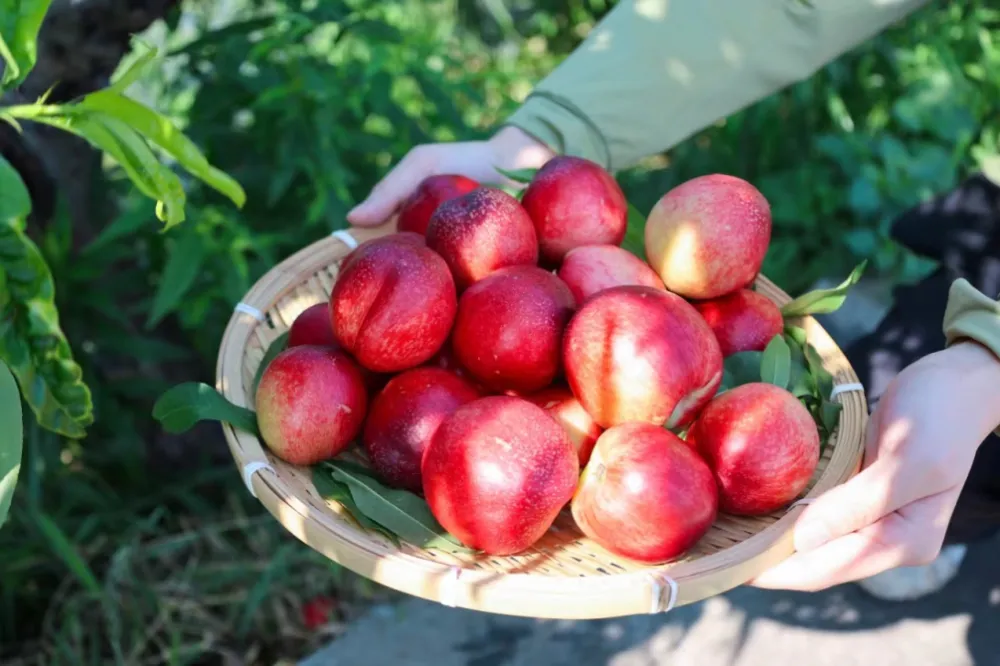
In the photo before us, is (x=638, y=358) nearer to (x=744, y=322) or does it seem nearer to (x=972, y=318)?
(x=744, y=322)

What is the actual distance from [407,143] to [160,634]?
1.27m

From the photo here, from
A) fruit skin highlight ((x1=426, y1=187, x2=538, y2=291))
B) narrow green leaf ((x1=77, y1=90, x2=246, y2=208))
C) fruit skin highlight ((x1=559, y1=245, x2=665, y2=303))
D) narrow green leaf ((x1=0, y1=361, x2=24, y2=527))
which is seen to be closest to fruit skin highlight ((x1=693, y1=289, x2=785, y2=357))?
fruit skin highlight ((x1=559, y1=245, x2=665, y2=303))

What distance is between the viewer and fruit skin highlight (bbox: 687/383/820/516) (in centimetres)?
124

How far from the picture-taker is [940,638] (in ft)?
6.97

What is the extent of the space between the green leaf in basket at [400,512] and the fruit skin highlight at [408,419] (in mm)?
40

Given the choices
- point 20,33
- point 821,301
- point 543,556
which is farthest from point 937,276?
point 20,33

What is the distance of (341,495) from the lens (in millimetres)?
1278

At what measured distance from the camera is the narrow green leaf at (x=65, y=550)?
6.37 feet

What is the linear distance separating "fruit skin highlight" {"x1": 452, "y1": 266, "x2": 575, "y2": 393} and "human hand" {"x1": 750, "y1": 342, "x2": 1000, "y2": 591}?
430 mm

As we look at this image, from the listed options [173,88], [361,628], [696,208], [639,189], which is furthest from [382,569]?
[639,189]

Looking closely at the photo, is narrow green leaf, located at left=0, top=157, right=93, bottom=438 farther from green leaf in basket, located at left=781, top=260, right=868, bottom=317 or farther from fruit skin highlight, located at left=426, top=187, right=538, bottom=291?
green leaf in basket, located at left=781, top=260, right=868, bottom=317

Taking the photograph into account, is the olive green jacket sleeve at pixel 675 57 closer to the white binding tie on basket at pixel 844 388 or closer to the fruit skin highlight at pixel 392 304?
the fruit skin highlight at pixel 392 304

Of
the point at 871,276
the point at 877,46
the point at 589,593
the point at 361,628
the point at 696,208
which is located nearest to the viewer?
the point at 589,593

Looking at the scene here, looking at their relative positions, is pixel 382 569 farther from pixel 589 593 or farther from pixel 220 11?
pixel 220 11
